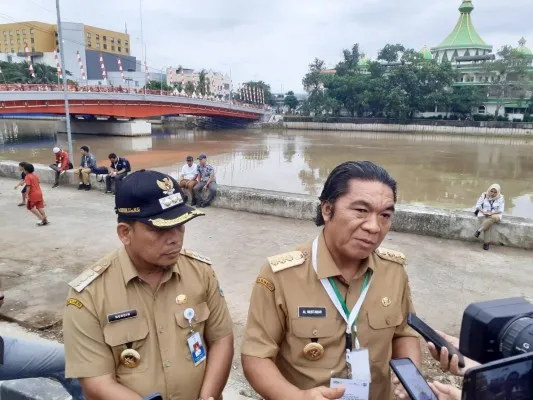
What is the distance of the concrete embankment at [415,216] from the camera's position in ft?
16.8

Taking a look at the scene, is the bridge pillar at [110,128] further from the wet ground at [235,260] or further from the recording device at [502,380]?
the recording device at [502,380]

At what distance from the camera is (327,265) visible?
142cm

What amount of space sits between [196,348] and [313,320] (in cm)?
48

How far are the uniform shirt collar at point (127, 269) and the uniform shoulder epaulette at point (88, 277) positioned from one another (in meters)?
0.05

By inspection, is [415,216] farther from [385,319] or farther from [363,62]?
[363,62]

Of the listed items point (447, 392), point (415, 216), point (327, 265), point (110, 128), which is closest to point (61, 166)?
point (415, 216)

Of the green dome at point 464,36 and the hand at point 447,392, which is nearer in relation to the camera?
the hand at point 447,392

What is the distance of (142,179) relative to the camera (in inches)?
58.2

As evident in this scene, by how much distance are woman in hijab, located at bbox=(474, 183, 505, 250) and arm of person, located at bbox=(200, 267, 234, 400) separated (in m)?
4.44

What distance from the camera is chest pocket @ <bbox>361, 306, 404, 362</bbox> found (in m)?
1.44

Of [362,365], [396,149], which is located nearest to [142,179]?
[362,365]

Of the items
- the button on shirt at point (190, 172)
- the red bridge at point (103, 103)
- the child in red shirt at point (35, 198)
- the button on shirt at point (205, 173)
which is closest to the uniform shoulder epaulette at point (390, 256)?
the child in red shirt at point (35, 198)

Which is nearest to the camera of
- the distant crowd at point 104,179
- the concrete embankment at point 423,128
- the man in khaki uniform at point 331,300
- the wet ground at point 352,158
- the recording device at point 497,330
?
the recording device at point 497,330

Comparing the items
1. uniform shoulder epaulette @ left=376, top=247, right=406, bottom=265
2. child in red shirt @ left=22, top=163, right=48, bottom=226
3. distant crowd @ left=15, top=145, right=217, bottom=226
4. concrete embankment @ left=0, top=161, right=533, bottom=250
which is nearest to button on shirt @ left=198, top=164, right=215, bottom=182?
Result: distant crowd @ left=15, top=145, right=217, bottom=226
